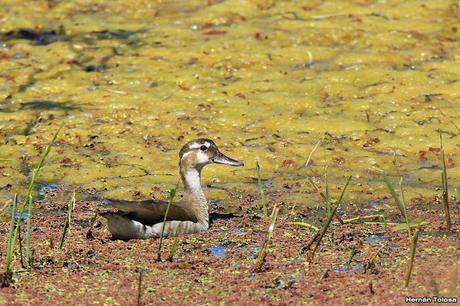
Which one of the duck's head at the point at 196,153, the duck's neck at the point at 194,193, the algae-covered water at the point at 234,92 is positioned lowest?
the algae-covered water at the point at 234,92

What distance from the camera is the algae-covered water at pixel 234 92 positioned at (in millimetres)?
11695

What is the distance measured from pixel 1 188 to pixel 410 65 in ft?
22.1

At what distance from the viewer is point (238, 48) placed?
15703mm

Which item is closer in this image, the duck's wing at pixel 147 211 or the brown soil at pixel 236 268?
the brown soil at pixel 236 268

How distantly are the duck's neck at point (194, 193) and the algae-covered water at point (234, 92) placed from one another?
0.89 m

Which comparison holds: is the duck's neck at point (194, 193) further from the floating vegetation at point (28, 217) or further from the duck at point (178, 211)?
the floating vegetation at point (28, 217)

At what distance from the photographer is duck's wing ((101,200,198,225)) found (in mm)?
8938

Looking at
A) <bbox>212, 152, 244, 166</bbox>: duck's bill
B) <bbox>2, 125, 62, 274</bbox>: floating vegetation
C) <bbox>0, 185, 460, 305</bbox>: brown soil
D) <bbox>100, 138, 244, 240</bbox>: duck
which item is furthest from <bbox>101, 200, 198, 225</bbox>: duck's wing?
<bbox>212, 152, 244, 166</bbox>: duck's bill

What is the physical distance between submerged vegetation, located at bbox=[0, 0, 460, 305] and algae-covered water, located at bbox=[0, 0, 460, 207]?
4cm

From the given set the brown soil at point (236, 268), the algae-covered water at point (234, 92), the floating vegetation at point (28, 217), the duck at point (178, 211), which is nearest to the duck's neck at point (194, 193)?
the duck at point (178, 211)

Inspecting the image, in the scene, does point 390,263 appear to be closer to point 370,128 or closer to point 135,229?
point 135,229

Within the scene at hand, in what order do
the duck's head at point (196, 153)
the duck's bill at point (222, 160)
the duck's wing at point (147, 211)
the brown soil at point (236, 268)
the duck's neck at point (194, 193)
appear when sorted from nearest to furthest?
1. the brown soil at point (236, 268)
2. the duck's wing at point (147, 211)
3. the duck's neck at point (194, 193)
4. the duck's head at point (196, 153)
5. the duck's bill at point (222, 160)

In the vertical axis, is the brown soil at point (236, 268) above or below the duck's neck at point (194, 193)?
above

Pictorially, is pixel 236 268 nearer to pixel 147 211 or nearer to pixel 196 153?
pixel 147 211
